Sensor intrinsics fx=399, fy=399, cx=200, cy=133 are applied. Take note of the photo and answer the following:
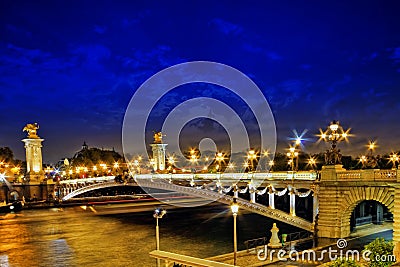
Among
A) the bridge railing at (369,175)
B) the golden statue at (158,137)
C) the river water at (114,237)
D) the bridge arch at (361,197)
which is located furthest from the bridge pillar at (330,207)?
the golden statue at (158,137)

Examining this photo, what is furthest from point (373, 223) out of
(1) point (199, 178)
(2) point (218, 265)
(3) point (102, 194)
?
(3) point (102, 194)

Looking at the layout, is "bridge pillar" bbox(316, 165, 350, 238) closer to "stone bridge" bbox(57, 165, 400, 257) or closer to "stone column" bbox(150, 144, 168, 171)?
"stone bridge" bbox(57, 165, 400, 257)

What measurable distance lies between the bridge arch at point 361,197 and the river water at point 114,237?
8869 millimetres

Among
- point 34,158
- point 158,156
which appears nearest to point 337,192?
point 158,156

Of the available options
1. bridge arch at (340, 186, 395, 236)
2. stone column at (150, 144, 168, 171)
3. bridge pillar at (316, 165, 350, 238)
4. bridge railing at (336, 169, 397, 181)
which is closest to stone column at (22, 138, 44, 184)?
stone column at (150, 144, 168, 171)

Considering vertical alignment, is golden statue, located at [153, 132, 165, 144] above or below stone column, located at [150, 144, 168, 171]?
above

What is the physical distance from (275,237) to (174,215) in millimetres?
34646

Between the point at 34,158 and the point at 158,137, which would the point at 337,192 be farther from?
the point at 34,158

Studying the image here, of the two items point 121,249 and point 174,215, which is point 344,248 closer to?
point 121,249

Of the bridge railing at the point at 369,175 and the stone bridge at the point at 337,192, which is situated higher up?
the bridge railing at the point at 369,175

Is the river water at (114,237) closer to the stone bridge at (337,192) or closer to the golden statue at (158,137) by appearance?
the stone bridge at (337,192)

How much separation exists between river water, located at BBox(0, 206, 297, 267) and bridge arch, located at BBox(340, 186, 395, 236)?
8.87 metres

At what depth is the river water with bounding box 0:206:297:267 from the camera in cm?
3200

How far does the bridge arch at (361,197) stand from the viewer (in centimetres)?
2678
